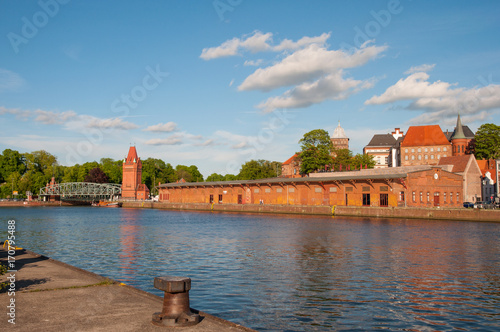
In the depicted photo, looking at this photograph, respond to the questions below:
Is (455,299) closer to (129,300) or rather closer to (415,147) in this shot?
(129,300)

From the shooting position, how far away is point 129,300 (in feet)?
34.5

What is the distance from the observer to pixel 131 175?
15038 cm

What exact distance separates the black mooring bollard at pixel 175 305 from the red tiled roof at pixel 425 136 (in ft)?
450

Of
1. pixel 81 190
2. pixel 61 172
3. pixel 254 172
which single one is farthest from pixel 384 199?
pixel 61 172

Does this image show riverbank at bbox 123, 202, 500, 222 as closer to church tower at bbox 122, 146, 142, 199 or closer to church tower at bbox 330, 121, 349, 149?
church tower at bbox 122, 146, 142, 199

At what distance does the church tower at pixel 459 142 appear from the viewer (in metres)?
123

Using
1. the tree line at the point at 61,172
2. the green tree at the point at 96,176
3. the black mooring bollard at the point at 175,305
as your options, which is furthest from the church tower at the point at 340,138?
the black mooring bollard at the point at 175,305

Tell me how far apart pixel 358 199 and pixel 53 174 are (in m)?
128

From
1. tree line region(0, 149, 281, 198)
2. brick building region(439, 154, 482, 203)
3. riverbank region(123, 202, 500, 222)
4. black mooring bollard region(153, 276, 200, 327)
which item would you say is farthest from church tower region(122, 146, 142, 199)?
black mooring bollard region(153, 276, 200, 327)

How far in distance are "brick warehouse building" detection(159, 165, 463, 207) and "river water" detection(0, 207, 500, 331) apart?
3089 centimetres

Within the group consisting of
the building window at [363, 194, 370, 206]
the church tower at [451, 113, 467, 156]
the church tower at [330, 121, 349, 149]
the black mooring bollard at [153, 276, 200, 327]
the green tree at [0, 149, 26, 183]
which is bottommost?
the black mooring bollard at [153, 276, 200, 327]

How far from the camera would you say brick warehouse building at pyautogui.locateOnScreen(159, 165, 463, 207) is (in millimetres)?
65375

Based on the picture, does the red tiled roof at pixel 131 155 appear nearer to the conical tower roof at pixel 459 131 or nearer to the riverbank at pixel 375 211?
the riverbank at pixel 375 211

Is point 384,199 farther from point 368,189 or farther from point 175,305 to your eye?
point 175,305
